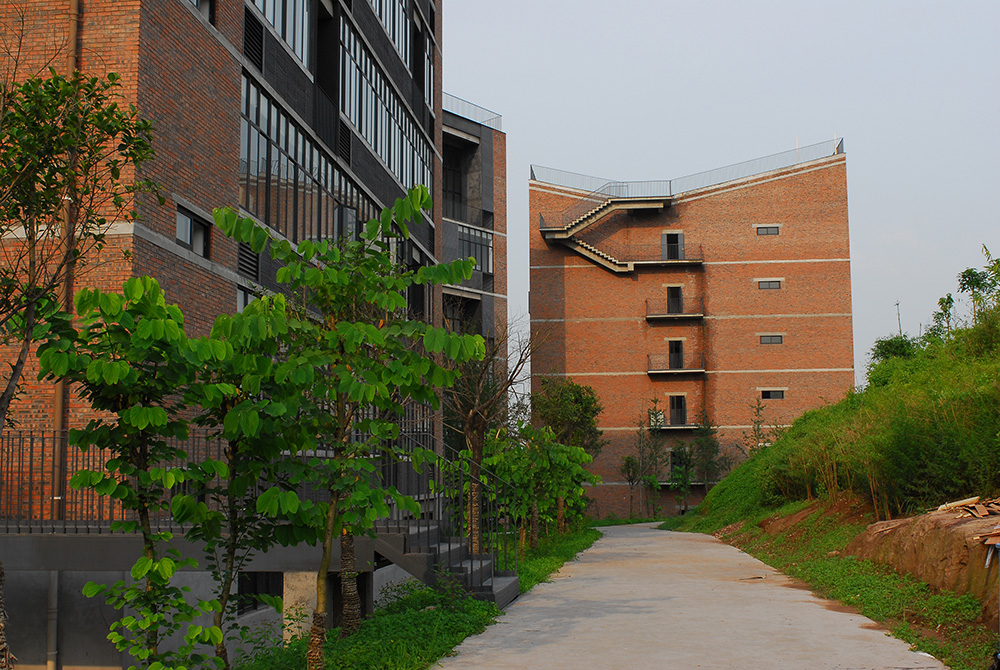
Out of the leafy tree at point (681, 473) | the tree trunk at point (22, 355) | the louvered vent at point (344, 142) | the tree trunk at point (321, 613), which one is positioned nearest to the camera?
the tree trunk at point (22, 355)

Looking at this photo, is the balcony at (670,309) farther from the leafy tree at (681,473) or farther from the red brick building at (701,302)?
the leafy tree at (681,473)

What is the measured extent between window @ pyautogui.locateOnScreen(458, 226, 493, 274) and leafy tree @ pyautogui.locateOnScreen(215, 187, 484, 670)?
36847 millimetres

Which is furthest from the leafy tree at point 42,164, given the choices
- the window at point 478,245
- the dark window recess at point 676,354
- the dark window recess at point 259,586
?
the dark window recess at point 676,354

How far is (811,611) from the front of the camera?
10391 millimetres

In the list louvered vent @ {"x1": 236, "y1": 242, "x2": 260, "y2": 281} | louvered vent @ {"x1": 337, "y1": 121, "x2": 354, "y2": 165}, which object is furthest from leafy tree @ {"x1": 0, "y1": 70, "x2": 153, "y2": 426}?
louvered vent @ {"x1": 337, "y1": 121, "x2": 354, "y2": 165}

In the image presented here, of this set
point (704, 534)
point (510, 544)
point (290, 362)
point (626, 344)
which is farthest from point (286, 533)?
point (626, 344)

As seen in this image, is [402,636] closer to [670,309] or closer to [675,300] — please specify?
[670,309]

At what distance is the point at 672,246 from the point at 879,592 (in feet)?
138

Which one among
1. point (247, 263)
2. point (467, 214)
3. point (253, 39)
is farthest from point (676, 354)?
point (253, 39)

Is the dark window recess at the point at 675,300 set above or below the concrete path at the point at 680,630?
above

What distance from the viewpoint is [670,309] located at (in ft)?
168

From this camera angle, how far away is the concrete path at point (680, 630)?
774 centimetres

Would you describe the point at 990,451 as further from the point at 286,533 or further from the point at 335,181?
the point at 335,181

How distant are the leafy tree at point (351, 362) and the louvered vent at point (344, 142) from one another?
13270 mm
